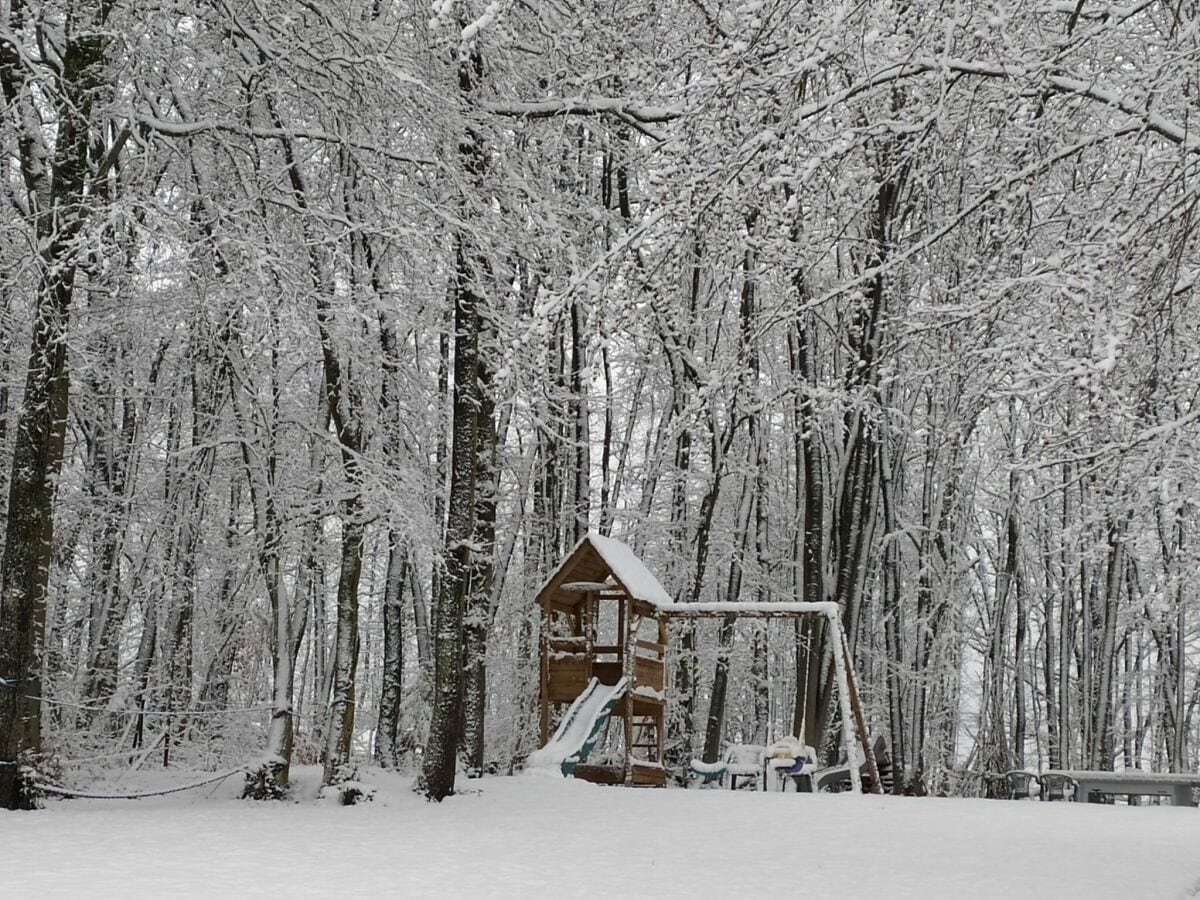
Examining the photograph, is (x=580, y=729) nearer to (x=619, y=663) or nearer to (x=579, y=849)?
(x=619, y=663)

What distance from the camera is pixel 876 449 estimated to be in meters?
19.5

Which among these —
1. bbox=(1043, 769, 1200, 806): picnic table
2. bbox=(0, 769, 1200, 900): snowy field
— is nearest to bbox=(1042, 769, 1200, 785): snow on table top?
bbox=(1043, 769, 1200, 806): picnic table

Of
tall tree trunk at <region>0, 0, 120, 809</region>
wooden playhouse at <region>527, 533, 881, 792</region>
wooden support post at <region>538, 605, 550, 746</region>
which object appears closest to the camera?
tall tree trunk at <region>0, 0, 120, 809</region>

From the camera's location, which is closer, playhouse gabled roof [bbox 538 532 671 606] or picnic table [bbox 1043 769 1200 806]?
playhouse gabled roof [bbox 538 532 671 606]

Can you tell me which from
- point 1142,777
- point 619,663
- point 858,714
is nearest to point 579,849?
point 858,714

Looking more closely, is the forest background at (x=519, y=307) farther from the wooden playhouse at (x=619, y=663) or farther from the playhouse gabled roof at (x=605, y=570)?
the playhouse gabled roof at (x=605, y=570)

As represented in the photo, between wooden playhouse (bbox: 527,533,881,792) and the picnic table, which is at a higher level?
wooden playhouse (bbox: 527,533,881,792)

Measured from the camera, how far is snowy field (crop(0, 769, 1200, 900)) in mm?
6871

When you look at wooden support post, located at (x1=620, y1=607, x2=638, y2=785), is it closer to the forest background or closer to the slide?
the slide

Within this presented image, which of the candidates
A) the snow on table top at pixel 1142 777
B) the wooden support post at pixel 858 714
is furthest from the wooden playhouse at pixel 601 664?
the snow on table top at pixel 1142 777

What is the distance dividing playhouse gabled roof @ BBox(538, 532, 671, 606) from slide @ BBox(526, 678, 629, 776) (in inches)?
46.0

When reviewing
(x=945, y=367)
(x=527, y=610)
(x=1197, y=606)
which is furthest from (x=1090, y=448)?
(x=1197, y=606)

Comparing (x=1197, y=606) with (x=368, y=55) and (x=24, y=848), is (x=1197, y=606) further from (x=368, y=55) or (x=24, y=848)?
(x=24, y=848)

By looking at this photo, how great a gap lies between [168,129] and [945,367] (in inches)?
263
